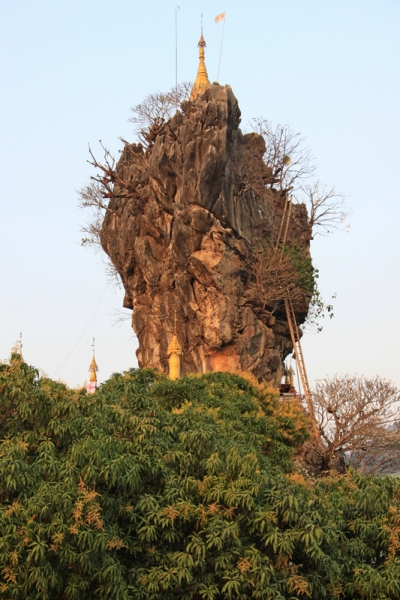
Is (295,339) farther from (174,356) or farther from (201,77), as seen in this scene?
(201,77)

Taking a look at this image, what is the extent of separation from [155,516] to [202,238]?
17.5 metres

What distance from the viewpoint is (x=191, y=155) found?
26.5 m

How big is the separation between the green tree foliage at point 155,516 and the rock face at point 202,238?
48.8ft

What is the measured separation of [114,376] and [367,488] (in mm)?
6871

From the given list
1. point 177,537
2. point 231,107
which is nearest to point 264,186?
point 231,107

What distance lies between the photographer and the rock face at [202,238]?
1039 inches

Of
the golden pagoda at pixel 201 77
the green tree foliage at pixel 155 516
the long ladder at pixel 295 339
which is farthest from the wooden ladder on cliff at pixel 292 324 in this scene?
the green tree foliage at pixel 155 516

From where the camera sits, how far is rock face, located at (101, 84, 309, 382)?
26.4 metres

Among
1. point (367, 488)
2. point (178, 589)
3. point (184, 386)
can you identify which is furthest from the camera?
point (184, 386)

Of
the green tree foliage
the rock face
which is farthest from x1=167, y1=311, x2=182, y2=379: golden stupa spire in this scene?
the green tree foliage

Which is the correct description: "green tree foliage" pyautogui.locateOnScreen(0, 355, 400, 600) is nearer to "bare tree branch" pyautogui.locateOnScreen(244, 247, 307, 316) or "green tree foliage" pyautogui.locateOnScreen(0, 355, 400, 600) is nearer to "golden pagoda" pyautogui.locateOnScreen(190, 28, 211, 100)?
"bare tree branch" pyautogui.locateOnScreen(244, 247, 307, 316)

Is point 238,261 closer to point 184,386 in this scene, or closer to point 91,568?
point 184,386

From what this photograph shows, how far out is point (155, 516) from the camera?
9672mm

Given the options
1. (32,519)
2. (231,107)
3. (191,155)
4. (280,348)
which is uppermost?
(231,107)
